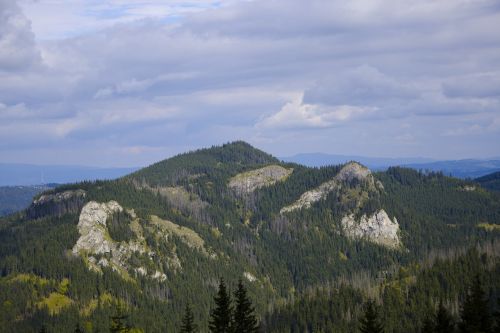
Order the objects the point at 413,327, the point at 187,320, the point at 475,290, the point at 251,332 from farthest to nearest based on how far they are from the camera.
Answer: the point at 413,327
the point at 475,290
the point at 187,320
the point at 251,332

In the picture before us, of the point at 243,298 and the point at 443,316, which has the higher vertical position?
the point at 243,298

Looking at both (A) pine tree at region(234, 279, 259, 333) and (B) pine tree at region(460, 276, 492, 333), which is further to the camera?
(B) pine tree at region(460, 276, 492, 333)

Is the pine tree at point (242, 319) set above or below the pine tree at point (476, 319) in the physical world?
above

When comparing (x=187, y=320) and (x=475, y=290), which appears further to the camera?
(x=475, y=290)

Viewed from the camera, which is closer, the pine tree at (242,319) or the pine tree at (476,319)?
the pine tree at (242,319)

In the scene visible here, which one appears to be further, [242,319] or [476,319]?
[476,319]

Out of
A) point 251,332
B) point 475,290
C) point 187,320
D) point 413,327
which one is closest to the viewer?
point 251,332

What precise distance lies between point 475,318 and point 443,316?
31.0 feet

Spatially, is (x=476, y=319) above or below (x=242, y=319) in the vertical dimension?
below

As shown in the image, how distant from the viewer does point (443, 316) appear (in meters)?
83.5

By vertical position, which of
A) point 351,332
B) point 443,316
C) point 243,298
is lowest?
point 351,332

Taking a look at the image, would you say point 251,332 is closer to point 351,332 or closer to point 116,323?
point 116,323

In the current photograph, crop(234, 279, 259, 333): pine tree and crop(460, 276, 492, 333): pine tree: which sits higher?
crop(234, 279, 259, 333): pine tree

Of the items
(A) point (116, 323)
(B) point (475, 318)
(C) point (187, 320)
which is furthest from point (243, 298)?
(B) point (475, 318)
